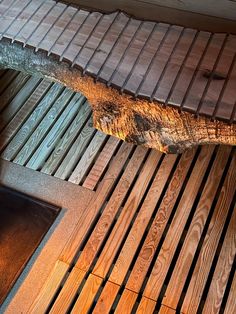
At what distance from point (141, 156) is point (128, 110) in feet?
1.98

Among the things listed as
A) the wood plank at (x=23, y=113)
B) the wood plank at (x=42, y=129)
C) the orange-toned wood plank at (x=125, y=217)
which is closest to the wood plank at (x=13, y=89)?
the wood plank at (x=23, y=113)

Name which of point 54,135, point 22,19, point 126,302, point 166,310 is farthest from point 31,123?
point 166,310

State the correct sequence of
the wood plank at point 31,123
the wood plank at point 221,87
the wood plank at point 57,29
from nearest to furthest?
the wood plank at point 221,87 < the wood plank at point 57,29 < the wood plank at point 31,123

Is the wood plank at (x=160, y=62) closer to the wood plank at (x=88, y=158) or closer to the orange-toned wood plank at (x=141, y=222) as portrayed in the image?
the orange-toned wood plank at (x=141, y=222)

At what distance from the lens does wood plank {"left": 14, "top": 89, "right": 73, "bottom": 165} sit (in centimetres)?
287

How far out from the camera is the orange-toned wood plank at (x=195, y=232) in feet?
7.19

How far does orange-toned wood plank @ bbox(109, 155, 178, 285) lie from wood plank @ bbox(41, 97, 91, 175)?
666 millimetres

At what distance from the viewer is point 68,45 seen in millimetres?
2291

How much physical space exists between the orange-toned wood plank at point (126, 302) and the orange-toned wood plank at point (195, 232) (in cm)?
17

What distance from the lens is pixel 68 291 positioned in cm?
223

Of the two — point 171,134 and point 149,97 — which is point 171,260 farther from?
point 149,97

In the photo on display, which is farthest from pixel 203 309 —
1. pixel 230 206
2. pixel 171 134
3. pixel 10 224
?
pixel 10 224

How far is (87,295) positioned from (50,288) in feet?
0.69

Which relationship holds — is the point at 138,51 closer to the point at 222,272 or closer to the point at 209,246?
the point at 209,246
